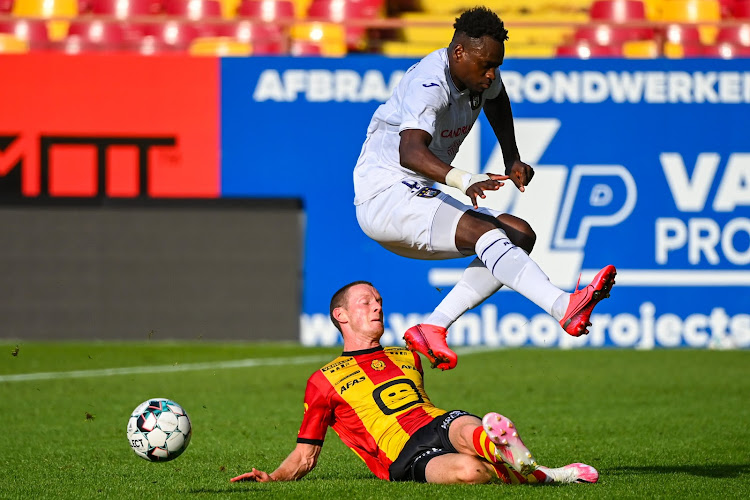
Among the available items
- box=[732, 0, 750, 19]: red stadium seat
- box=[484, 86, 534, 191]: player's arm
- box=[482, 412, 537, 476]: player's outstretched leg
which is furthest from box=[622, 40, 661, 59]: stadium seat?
box=[482, 412, 537, 476]: player's outstretched leg

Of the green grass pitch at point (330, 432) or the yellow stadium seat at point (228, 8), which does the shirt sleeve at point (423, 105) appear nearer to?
the green grass pitch at point (330, 432)

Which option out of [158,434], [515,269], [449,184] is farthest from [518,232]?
[158,434]

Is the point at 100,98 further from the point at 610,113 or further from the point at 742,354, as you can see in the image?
the point at 742,354

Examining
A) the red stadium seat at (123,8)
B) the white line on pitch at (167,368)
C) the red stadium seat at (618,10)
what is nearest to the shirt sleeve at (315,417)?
the white line on pitch at (167,368)

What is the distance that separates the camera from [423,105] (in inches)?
220

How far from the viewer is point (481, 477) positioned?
5348 mm

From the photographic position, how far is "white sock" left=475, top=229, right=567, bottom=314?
17.6ft

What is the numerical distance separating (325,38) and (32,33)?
3.91 metres

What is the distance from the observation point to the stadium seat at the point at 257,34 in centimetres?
1499

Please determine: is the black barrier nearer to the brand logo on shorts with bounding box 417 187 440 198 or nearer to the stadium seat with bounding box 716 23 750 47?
the stadium seat with bounding box 716 23 750 47

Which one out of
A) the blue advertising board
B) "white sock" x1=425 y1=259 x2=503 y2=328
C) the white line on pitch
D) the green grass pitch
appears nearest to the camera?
the green grass pitch

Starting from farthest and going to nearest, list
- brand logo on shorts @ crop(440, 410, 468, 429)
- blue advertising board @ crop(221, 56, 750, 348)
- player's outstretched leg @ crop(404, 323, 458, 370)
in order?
blue advertising board @ crop(221, 56, 750, 348) < player's outstretched leg @ crop(404, 323, 458, 370) < brand logo on shorts @ crop(440, 410, 468, 429)

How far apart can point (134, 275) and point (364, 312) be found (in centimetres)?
908

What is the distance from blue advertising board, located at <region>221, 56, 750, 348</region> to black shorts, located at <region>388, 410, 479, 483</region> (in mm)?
8468
